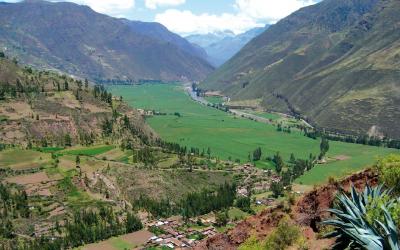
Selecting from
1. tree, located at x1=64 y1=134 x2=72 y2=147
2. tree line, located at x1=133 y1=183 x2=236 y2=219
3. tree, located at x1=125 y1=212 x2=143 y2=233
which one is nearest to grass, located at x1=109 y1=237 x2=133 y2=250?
tree, located at x1=125 y1=212 x2=143 y2=233

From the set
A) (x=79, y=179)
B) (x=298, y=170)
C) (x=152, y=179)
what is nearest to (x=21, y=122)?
(x=79, y=179)

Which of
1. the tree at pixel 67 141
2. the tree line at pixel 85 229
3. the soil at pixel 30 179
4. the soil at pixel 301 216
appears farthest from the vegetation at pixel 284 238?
the tree at pixel 67 141

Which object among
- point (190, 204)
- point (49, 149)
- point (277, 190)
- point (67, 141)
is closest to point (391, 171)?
point (190, 204)

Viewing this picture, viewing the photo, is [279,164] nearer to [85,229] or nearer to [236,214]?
Answer: [236,214]

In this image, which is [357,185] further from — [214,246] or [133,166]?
[133,166]

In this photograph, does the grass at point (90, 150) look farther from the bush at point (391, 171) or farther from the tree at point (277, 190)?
→ the bush at point (391, 171)
